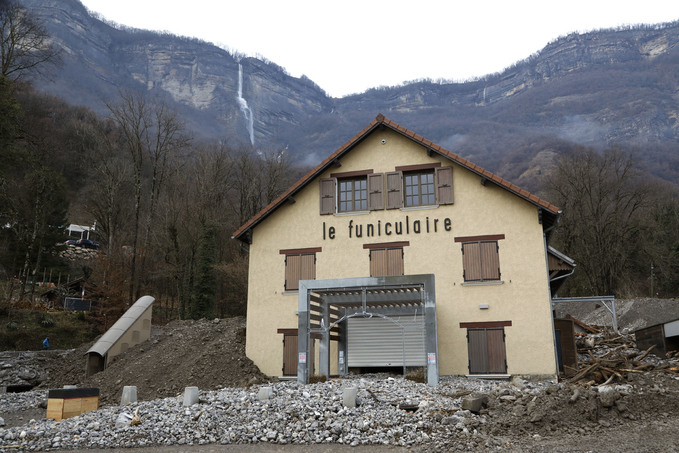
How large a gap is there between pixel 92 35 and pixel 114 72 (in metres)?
14.8

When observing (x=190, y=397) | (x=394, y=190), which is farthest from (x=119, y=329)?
(x=394, y=190)

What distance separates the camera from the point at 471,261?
66.6 feet

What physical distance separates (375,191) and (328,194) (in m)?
1.94

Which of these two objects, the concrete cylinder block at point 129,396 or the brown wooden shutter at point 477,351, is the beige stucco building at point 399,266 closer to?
the brown wooden shutter at point 477,351

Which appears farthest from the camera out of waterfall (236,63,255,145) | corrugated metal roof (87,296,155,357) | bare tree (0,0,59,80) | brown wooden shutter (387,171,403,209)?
waterfall (236,63,255,145)

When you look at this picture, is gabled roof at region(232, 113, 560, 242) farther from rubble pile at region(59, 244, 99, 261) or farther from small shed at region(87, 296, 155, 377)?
rubble pile at region(59, 244, 99, 261)

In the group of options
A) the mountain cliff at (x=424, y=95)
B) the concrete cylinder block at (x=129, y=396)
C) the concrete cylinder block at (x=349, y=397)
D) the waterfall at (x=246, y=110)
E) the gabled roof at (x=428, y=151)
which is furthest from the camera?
the waterfall at (x=246, y=110)

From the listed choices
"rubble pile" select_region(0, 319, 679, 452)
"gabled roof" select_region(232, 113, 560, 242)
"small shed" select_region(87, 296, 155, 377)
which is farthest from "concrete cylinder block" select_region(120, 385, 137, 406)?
"small shed" select_region(87, 296, 155, 377)

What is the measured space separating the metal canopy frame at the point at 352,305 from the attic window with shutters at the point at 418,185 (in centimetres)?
398

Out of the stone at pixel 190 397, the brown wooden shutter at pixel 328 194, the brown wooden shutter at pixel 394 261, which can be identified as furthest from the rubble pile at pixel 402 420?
the brown wooden shutter at pixel 328 194

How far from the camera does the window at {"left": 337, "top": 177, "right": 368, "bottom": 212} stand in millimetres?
22234

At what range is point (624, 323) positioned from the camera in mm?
32000

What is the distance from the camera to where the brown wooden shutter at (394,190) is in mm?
21641

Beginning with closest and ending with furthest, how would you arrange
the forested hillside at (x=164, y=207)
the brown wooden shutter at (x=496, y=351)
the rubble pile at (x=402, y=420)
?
the rubble pile at (x=402, y=420) → the brown wooden shutter at (x=496, y=351) → the forested hillside at (x=164, y=207)
